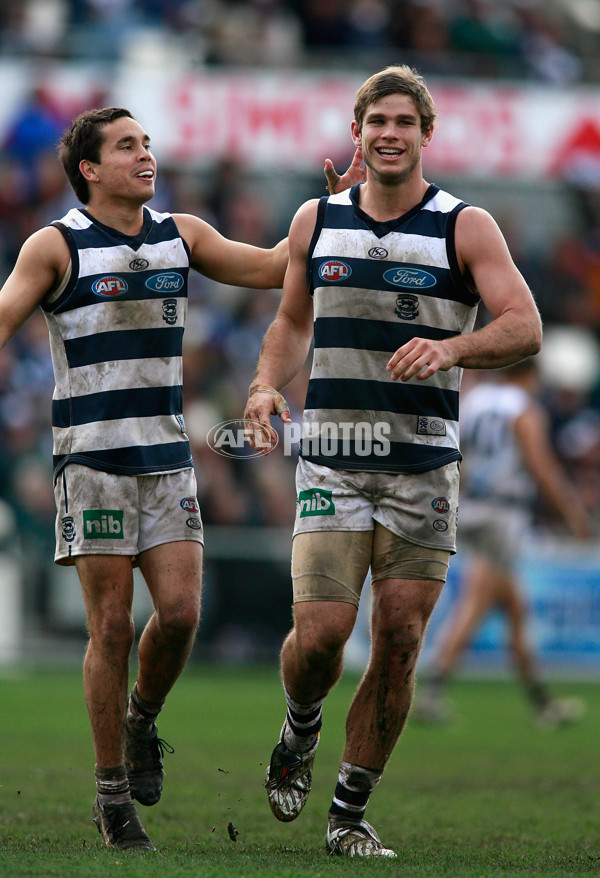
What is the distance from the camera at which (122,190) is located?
5.50 m

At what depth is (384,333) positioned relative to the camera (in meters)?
5.28

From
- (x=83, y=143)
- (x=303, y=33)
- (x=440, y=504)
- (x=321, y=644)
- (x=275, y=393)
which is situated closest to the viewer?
(x=321, y=644)

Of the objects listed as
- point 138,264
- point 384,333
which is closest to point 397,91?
point 384,333

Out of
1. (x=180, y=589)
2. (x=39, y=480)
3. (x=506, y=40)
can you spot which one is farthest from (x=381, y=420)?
(x=506, y=40)

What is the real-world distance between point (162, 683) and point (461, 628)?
5178 millimetres

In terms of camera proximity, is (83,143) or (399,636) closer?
(399,636)

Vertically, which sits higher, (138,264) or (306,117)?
(306,117)

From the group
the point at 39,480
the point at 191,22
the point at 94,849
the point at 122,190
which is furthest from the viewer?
the point at 191,22

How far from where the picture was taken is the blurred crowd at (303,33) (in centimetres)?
1659

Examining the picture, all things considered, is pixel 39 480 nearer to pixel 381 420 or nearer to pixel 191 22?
pixel 191 22

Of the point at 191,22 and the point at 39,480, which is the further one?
the point at 191,22

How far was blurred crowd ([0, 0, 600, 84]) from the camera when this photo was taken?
16.6m

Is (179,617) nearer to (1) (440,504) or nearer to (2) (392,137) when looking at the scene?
(1) (440,504)

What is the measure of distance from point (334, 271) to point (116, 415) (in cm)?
100
